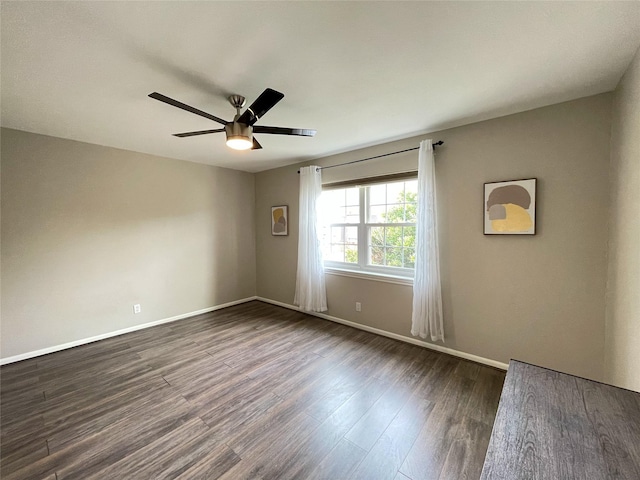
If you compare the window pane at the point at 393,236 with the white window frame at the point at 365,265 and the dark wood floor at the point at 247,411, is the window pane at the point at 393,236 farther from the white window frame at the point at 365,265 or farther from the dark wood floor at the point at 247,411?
the dark wood floor at the point at 247,411

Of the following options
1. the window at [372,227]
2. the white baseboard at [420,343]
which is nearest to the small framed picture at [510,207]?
the window at [372,227]

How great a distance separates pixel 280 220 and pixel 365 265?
177 centimetres

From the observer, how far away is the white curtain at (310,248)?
377 cm

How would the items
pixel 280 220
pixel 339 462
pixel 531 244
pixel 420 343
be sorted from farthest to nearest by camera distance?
pixel 280 220, pixel 420 343, pixel 531 244, pixel 339 462

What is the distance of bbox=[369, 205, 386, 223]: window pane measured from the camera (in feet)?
11.0

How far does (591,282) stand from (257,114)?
295 centimetres

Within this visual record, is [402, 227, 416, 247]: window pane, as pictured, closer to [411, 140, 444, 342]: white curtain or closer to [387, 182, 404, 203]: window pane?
[411, 140, 444, 342]: white curtain

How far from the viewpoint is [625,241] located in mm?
1652

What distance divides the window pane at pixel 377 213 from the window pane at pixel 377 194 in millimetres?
54

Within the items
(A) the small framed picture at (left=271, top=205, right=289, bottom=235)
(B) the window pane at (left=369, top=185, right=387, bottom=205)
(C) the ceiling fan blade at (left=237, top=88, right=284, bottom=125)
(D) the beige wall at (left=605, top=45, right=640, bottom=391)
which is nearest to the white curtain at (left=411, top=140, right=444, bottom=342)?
(B) the window pane at (left=369, top=185, right=387, bottom=205)

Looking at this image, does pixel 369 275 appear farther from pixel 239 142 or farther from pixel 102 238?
pixel 102 238

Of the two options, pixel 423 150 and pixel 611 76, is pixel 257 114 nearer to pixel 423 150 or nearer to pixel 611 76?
pixel 423 150

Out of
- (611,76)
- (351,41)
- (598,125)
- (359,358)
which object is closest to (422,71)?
(351,41)

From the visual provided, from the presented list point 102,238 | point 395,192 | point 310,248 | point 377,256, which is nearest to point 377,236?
point 377,256
